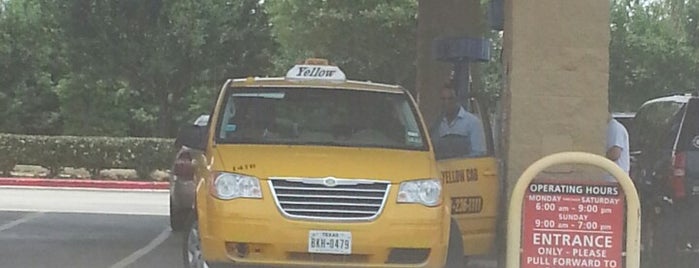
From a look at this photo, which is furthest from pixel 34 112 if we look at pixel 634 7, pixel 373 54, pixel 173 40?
pixel 634 7

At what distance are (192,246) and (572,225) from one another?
109 inches

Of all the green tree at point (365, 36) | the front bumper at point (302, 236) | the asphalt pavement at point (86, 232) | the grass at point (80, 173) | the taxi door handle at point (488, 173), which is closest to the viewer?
the front bumper at point (302, 236)

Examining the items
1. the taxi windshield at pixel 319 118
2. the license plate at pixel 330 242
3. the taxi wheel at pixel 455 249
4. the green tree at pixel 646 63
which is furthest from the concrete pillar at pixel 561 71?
the green tree at pixel 646 63

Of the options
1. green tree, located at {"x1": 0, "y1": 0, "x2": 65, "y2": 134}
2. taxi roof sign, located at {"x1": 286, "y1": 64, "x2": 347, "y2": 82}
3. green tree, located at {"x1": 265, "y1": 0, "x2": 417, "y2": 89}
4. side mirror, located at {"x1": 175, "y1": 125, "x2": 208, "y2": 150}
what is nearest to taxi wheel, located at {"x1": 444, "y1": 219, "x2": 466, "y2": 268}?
taxi roof sign, located at {"x1": 286, "y1": 64, "x2": 347, "y2": 82}

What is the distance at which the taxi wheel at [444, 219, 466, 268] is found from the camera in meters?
8.52

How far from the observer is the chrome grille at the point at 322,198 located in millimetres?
7836

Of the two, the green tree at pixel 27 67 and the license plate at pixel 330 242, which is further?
the green tree at pixel 27 67

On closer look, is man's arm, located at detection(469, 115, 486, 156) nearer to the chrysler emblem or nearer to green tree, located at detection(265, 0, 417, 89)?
the chrysler emblem

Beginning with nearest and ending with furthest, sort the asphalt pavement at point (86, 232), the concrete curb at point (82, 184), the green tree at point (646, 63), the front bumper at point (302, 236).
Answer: the front bumper at point (302, 236) → the asphalt pavement at point (86, 232) → the concrete curb at point (82, 184) → the green tree at point (646, 63)

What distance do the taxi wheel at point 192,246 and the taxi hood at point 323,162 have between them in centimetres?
65

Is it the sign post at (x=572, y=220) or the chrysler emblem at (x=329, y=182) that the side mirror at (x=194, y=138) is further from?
the sign post at (x=572, y=220)

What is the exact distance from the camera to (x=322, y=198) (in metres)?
7.84

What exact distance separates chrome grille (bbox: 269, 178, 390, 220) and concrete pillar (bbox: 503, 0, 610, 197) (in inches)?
80.2

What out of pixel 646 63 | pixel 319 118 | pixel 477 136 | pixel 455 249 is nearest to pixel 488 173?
pixel 477 136
